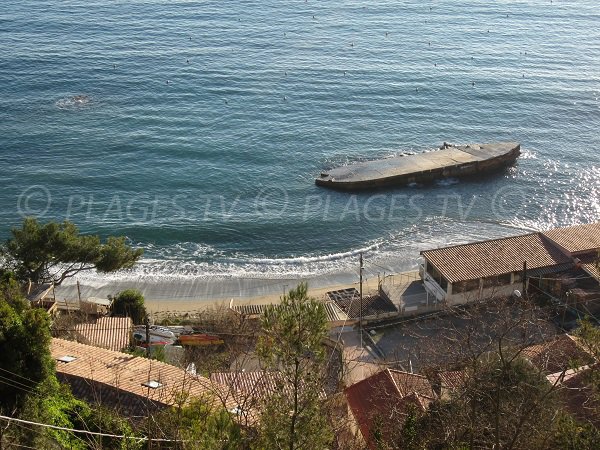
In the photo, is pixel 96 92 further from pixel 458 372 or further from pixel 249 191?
pixel 458 372

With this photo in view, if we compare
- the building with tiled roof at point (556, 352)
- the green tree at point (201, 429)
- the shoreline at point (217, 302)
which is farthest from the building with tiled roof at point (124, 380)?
the shoreline at point (217, 302)

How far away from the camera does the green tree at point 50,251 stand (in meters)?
33.8

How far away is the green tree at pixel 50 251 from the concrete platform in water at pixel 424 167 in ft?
74.7

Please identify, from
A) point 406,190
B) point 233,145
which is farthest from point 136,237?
point 406,190

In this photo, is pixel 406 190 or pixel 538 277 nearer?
pixel 538 277

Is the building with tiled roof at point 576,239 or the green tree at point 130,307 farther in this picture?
the building with tiled roof at point 576,239

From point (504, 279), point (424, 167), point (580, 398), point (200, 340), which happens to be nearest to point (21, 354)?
point (200, 340)

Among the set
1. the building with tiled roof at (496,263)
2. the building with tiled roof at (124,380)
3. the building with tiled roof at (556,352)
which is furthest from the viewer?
the building with tiled roof at (496,263)

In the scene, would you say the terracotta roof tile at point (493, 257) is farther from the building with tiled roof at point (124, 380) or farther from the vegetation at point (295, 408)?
the building with tiled roof at point (124, 380)

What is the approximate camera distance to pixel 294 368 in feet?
40.1

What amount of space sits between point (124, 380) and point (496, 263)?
67.0 feet

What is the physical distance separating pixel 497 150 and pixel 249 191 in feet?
69.3

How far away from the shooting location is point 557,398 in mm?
17438

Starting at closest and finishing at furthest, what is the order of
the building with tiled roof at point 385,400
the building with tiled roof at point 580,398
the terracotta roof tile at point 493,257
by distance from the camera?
the building with tiled roof at point 580,398, the building with tiled roof at point 385,400, the terracotta roof tile at point 493,257
